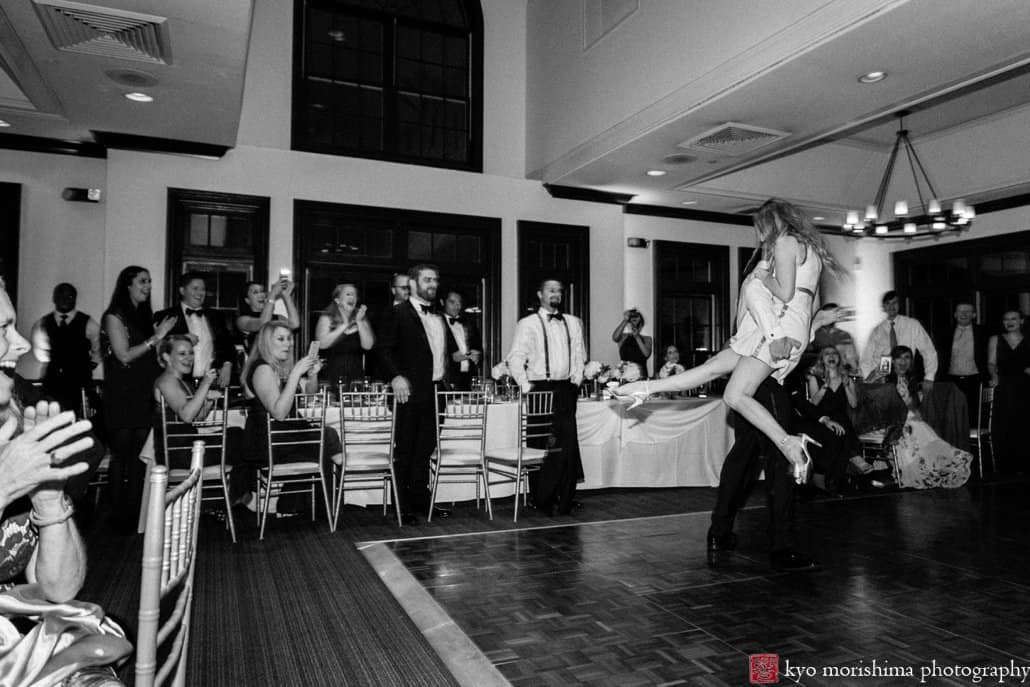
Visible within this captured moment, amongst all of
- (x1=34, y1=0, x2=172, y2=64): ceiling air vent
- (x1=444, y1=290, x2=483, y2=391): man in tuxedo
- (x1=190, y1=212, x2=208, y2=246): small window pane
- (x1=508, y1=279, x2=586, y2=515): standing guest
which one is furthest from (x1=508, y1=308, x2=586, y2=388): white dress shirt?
(x1=190, y1=212, x2=208, y2=246): small window pane

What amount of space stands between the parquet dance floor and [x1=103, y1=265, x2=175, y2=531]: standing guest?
1.89 meters

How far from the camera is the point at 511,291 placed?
8289 mm

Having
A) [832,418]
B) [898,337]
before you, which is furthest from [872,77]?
[898,337]

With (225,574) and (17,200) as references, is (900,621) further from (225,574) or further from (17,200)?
(17,200)

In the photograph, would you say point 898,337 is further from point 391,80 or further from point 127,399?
point 127,399

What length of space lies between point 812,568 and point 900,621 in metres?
0.66

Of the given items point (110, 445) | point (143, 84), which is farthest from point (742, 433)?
point (143, 84)

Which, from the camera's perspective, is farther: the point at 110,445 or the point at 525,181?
the point at 525,181

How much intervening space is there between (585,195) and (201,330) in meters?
4.66

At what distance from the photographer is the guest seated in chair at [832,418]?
5404 mm

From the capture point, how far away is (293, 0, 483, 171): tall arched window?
754 centimetres

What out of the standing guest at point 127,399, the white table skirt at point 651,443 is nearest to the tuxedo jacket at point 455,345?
the white table skirt at point 651,443

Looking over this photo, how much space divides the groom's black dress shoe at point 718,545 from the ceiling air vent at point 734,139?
383 centimetres

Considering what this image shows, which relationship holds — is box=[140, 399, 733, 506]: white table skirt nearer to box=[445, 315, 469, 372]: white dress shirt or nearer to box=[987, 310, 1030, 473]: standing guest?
box=[445, 315, 469, 372]: white dress shirt
